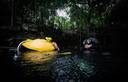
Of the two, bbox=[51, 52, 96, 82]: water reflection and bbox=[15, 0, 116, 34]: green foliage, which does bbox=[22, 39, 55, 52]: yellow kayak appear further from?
bbox=[15, 0, 116, 34]: green foliage

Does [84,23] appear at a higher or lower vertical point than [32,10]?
lower

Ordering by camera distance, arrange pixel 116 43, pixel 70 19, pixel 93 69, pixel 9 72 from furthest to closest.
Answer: pixel 70 19
pixel 93 69
pixel 9 72
pixel 116 43

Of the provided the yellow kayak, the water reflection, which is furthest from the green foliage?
the water reflection

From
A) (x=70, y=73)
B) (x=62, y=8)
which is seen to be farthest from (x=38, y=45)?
(x=62, y=8)

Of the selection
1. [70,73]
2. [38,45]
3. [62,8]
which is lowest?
[70,73]

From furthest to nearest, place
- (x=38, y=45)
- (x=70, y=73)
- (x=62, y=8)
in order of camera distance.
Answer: (x=62, y=8) → (x=38, y=45) → (x=70, y=73)

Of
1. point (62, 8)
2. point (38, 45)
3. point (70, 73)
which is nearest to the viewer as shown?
point (70, 73)

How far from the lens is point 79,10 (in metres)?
37.7

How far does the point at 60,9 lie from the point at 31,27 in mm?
6213

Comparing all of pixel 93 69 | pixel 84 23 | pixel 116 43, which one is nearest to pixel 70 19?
pixel 84 23

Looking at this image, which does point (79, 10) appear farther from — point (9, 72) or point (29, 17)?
point (9, 72)

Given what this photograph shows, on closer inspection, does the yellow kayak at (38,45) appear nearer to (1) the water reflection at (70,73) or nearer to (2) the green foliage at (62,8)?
(1) the water reflection at (70,73)

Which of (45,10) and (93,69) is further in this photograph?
(45,10)

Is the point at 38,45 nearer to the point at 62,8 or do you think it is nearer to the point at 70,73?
the point at 70,73
